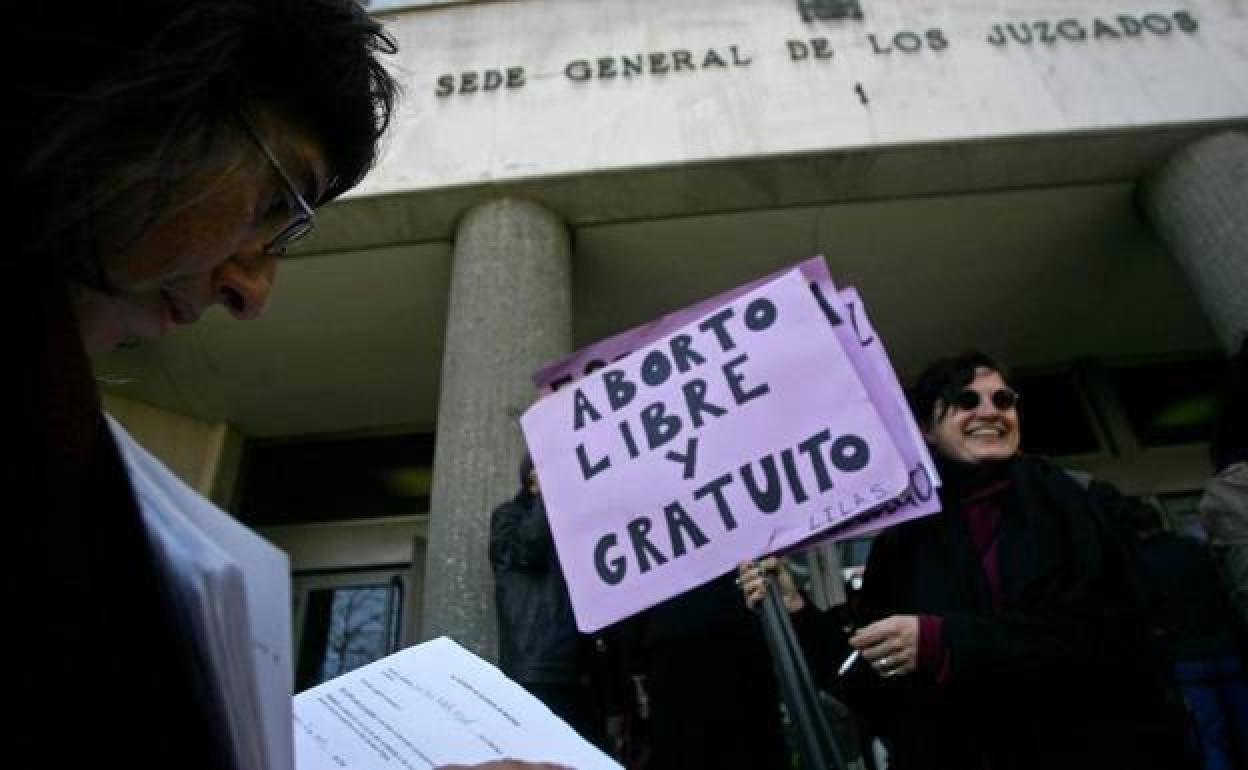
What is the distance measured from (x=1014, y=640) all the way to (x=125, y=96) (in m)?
1.90

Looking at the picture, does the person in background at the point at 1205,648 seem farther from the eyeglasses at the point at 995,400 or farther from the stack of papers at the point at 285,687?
the stack of papers at the point at 285,687

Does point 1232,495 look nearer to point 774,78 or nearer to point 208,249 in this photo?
point 208,249

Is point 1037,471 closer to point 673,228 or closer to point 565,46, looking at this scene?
point 673,228

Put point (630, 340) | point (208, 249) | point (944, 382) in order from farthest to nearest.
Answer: point (630, 340), point (944, 382), point (208, 249)

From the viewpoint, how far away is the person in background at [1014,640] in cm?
188

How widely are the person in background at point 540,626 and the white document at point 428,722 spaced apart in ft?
5.92

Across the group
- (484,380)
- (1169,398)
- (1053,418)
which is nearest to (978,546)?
(484,380)

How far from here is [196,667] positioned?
21.0 inches

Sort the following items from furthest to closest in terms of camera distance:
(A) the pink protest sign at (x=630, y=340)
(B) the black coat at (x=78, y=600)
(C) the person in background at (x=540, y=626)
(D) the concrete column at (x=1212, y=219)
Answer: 1. (D) the concrete column at (x=1212, y=219)
2. (C) the person in background at (x=540, y=626)
3. (A) the pink protest sign at (x=630, y=340)
4. (B) the black coat at (x=78, y=600)

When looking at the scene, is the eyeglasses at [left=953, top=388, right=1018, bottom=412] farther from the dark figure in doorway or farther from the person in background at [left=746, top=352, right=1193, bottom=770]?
the dark figure in doorway

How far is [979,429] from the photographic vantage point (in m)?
2.46

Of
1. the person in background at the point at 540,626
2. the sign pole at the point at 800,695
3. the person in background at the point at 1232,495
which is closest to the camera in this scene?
the sign pole at the point at 800,695

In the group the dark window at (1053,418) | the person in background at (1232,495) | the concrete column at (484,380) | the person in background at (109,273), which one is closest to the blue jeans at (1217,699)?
the person in background at (1232,495)

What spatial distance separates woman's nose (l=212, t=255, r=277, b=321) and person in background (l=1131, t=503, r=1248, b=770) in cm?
313
